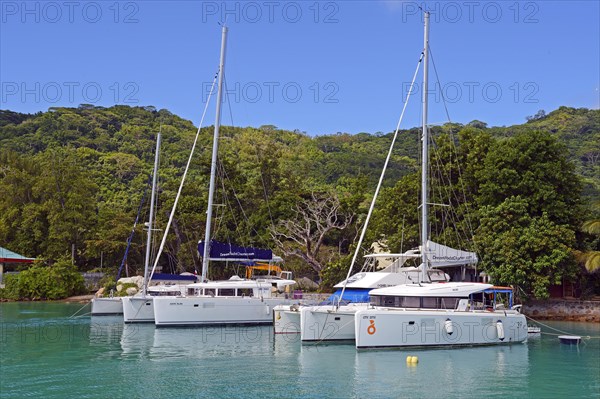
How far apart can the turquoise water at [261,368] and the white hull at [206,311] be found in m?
1.44

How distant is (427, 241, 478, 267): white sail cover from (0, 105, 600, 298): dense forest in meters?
6.29

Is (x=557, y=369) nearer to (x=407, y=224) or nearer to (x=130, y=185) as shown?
(x=407, y=224)

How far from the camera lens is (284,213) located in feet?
171

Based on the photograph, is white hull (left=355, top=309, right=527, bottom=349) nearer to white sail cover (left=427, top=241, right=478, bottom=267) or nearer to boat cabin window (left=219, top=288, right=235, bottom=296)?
white sail cover (left=427, top=241, right=478, bottom=267)

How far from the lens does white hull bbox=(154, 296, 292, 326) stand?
31000mm

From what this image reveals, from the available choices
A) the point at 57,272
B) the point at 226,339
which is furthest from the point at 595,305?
the point at 57,272

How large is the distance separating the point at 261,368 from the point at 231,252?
47.5 feet

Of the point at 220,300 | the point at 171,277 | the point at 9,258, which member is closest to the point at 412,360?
the point at 220,300

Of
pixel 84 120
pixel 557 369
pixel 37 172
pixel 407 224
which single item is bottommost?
pixel 557 369

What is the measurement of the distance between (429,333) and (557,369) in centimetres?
487

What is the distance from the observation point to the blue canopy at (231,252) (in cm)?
3384

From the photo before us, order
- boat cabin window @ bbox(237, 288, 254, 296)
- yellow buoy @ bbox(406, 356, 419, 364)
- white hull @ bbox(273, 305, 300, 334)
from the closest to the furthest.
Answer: yellow buoy @ bbox(406, 356, 419, 364)
white hull @ bbox(273, 305, 300, 334)
boat cabin window @ bbox(237, 288, 254, 296)

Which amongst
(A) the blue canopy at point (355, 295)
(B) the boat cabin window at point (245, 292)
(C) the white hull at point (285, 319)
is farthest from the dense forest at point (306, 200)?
(C) the white hull at point (285, 319)

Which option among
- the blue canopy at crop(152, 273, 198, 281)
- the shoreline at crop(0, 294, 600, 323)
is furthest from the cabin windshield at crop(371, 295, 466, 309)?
the shoreline at crop(0, 294, 600, 323)
